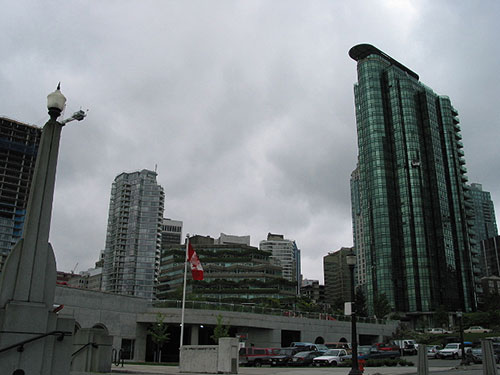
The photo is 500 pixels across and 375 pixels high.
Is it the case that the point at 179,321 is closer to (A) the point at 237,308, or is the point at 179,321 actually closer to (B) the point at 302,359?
(A) the point at 237,308

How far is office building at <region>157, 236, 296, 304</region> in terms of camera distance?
4825 inches

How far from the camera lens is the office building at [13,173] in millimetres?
187500

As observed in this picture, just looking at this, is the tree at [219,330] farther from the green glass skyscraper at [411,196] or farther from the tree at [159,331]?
the green glass skyscraper at [411,196]

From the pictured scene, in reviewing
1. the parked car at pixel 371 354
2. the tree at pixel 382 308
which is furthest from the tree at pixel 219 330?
the tree at pixel 382 308

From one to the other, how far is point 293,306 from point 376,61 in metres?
86.3

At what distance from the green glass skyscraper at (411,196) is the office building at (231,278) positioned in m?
30.5

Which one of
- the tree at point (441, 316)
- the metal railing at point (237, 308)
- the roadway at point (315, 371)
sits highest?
the tree at point (441, 316)

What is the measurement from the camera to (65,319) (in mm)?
10305

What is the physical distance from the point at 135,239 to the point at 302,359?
522 feet

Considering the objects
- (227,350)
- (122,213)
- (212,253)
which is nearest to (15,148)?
(122,213)

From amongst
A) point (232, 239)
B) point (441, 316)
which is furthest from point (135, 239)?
point (441, 316)

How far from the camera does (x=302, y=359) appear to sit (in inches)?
1544

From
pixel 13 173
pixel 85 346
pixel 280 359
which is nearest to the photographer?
pixel 85 346

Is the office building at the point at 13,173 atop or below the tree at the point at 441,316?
atop
